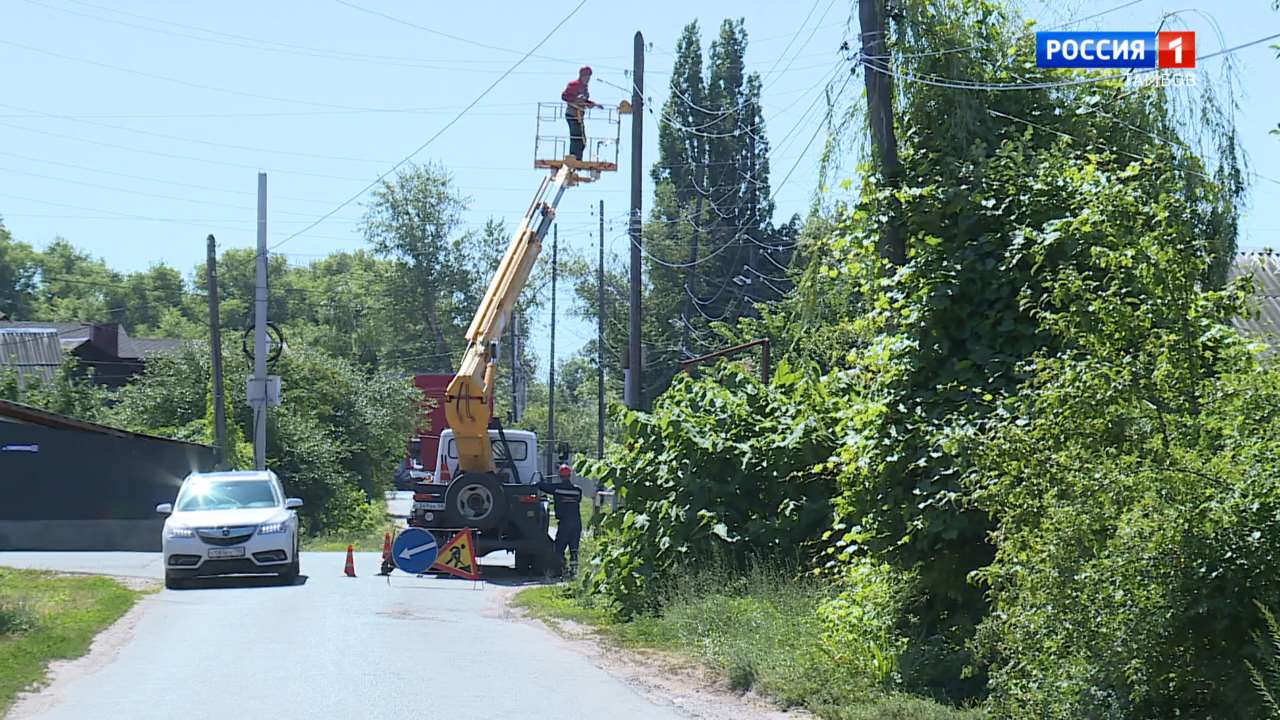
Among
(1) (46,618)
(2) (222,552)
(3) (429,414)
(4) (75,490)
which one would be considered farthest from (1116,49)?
(3) (429,414)

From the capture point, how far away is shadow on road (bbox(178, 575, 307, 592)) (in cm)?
2073

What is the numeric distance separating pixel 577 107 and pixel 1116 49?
46.2ft

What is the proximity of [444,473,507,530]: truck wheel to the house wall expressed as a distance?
11.1 m

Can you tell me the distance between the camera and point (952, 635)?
35.9ft

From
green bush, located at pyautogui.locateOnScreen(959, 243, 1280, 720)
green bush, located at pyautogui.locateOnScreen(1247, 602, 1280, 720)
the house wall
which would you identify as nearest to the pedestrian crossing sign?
the house wall

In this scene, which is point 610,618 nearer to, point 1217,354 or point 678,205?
point 1217,354

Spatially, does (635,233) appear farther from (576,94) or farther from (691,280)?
(691,280)

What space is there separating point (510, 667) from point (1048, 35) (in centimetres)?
753

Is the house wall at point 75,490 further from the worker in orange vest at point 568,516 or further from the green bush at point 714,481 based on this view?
the green bush at point 714,481

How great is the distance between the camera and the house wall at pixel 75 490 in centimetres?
3030

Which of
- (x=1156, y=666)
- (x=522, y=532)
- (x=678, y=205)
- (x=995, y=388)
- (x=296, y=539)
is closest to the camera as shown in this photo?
(x=1156, y=666)

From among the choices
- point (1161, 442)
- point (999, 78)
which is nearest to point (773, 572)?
point (999, 78)

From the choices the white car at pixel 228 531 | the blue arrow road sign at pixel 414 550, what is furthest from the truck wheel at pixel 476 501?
the white car at pixel 228 531

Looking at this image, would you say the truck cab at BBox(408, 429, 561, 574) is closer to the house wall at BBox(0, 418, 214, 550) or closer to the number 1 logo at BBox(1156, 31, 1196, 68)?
the house wall at BBox(0, 418, 214, 550)
